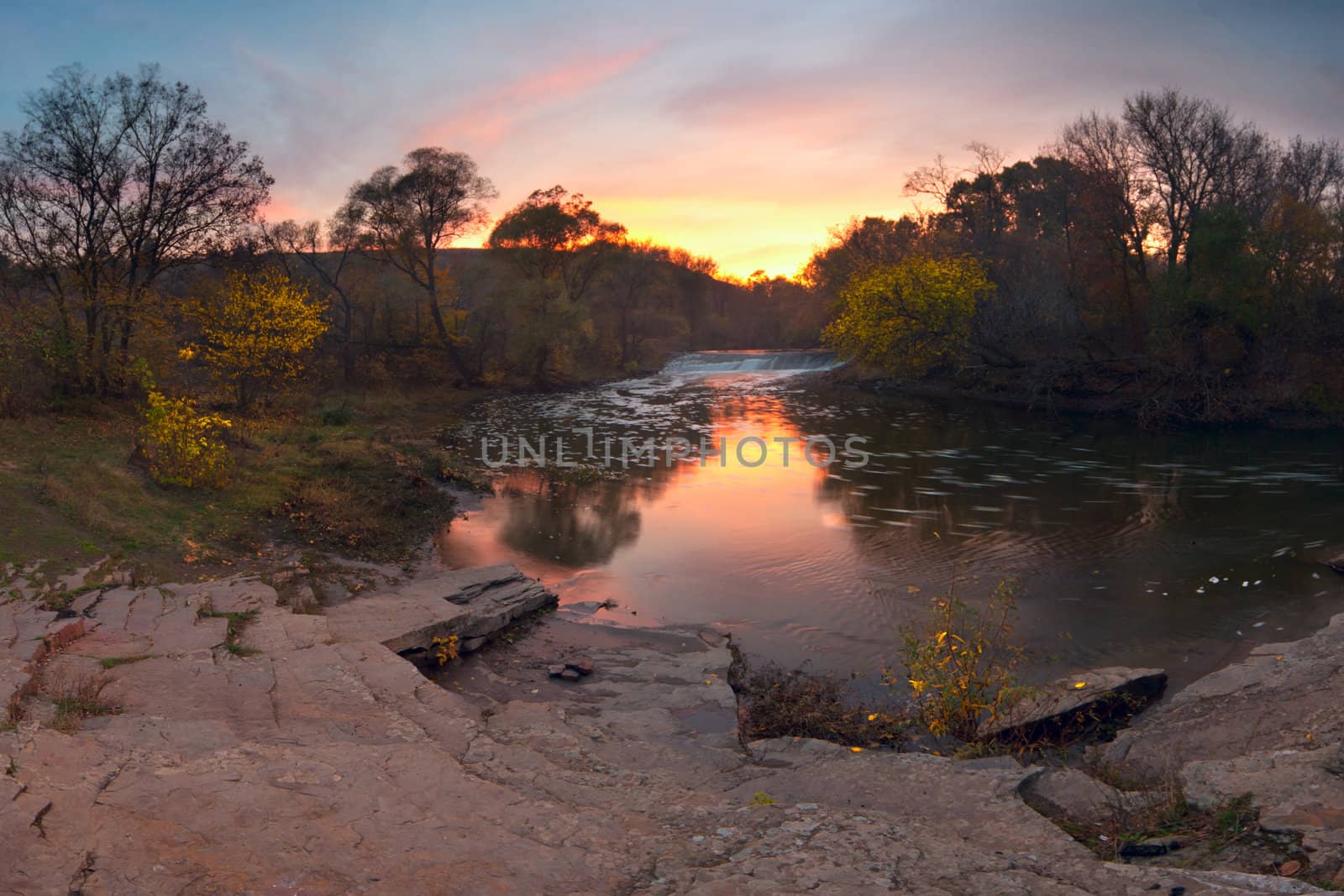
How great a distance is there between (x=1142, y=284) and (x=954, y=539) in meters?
28.6

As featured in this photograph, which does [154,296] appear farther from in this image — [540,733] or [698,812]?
[698,812]

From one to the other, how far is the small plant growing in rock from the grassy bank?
3.31m

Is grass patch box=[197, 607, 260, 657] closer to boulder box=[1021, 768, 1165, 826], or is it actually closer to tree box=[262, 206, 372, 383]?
boulder box=[1021, 768, 1165, 826]

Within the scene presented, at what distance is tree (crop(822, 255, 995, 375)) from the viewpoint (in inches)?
1318

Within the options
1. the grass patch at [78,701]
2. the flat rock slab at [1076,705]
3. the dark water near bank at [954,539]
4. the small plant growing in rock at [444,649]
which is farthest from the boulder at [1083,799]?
the grass patch at [78,701]

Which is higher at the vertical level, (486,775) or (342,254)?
(342,254)

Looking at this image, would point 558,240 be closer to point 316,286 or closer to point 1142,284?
point 316,286

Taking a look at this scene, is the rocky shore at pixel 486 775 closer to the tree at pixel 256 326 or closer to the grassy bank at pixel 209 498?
the grassy bank at pixel 209 498

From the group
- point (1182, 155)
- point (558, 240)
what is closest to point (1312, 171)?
point (1182, 155)

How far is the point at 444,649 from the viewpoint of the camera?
8.09 metres

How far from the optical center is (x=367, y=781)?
14.6 feet

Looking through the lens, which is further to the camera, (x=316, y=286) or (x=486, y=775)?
(x=316, y=286)

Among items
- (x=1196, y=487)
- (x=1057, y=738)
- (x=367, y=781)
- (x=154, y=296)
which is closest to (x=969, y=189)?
(x=1196, y=487)

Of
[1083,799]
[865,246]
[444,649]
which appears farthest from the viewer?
[865,246]
